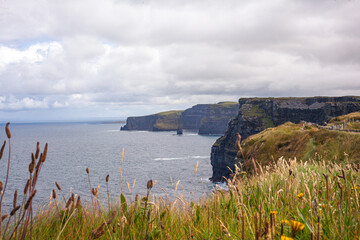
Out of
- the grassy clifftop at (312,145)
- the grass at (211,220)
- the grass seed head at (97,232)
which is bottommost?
the grassy clifftop at (312,145)

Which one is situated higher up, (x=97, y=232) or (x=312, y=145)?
(x=97, y=232)

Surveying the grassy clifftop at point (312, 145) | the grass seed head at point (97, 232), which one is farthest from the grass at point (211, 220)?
the grassy clifftop at point (312, 145)

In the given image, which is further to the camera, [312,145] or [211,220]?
[312,145]

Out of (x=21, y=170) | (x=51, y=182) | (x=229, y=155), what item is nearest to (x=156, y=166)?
(x=229, y=155)

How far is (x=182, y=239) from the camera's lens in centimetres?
365

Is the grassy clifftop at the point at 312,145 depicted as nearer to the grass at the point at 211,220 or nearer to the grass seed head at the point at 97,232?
the grass at the point at 211,220

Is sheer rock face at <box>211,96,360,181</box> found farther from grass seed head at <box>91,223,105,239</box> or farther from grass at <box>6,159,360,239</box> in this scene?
grass seed head at <box>91,223,105,239</box>

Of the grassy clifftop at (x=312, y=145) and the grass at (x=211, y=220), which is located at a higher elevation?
the grass at (x=211, y=220)

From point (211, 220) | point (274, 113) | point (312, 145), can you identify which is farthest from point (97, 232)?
point (274, 113)

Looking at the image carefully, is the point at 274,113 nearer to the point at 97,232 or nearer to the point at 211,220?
the point at 211,220

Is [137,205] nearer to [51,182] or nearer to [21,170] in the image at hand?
[51,182]

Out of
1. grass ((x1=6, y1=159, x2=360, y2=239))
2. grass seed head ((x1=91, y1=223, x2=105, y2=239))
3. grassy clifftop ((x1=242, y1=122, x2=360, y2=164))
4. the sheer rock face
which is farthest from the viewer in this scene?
the sheer rock face

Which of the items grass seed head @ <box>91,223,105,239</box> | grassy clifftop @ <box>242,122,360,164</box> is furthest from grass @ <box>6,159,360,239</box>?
grassy clifftop @ <box>242,122,360,164</box>

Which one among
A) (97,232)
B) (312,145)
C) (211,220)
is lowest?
(312,145)
